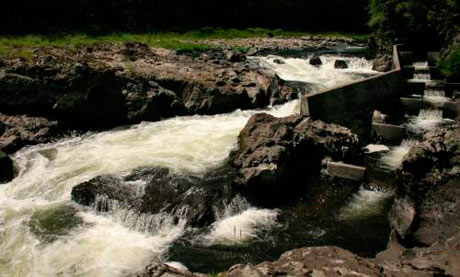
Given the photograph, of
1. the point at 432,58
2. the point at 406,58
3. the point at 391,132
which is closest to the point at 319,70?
the point at 406,58

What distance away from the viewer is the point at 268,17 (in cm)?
6625

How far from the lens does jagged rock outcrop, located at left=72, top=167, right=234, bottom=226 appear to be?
11766mm

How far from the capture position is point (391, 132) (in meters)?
17.2

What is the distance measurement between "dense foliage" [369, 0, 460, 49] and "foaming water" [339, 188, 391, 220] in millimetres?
16450

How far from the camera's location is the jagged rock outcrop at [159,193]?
463 inches

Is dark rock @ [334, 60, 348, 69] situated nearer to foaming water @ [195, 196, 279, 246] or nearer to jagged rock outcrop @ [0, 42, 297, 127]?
jagged rock outcrop @ [0, 42, 297, 127]

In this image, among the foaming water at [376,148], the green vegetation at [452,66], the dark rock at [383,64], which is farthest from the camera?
the dark rock at [383,64]

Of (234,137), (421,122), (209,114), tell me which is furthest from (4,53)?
(421,122)

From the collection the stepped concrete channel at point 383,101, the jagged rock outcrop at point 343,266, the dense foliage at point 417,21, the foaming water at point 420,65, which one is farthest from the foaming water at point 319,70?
the jagged rock outcrop at point 343,266

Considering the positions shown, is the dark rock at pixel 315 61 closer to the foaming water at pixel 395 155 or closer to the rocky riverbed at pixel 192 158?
the rocky riverbed at pixel 192 158

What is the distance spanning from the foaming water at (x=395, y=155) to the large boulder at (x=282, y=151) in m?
1.28

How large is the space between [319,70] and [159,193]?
20.3 metres

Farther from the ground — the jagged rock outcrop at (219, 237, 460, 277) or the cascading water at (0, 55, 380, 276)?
the jagged rock outcrop at (219, 237, 460, 277)

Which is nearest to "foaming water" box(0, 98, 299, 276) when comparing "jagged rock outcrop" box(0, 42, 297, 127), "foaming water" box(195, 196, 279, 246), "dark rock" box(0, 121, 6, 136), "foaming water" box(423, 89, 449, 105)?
"foaming water" box(195, 196, 279, 246)
